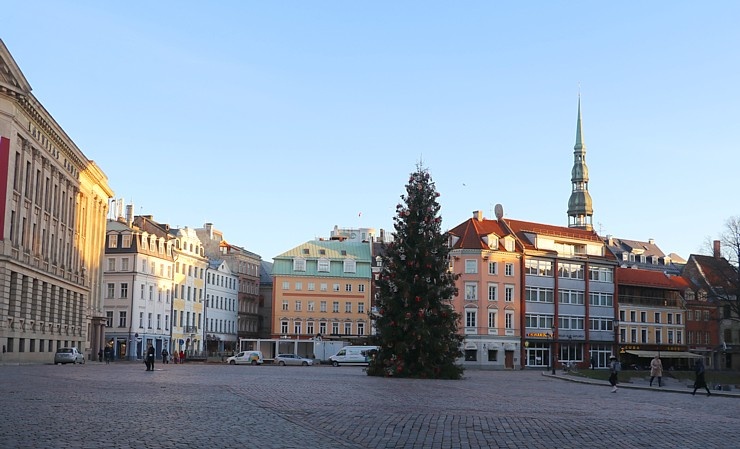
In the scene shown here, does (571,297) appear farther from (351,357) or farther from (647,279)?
(351,357)

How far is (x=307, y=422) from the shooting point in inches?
744

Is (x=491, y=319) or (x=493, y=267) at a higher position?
(x=493, y=267)

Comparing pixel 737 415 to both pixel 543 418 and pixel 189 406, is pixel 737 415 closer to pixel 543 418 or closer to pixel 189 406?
pixel 543 418

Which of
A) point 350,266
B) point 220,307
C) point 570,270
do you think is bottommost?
point 220,307

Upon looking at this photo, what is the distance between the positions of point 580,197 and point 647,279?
29265 mm

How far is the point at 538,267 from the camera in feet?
343

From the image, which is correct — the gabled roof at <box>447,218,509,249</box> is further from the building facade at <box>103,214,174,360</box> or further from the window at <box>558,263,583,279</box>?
the building facade at <box>103,214,174,360</box>

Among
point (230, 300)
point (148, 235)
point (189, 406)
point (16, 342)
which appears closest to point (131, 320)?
point (148, 235)

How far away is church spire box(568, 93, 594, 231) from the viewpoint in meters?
145

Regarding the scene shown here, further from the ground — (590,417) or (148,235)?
(148,235)

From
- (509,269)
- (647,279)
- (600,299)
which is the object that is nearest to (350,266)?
(509,269)

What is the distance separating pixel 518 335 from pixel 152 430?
286ft

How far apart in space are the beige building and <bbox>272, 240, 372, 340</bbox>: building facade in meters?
26.7

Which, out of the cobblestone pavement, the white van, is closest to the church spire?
the white van
